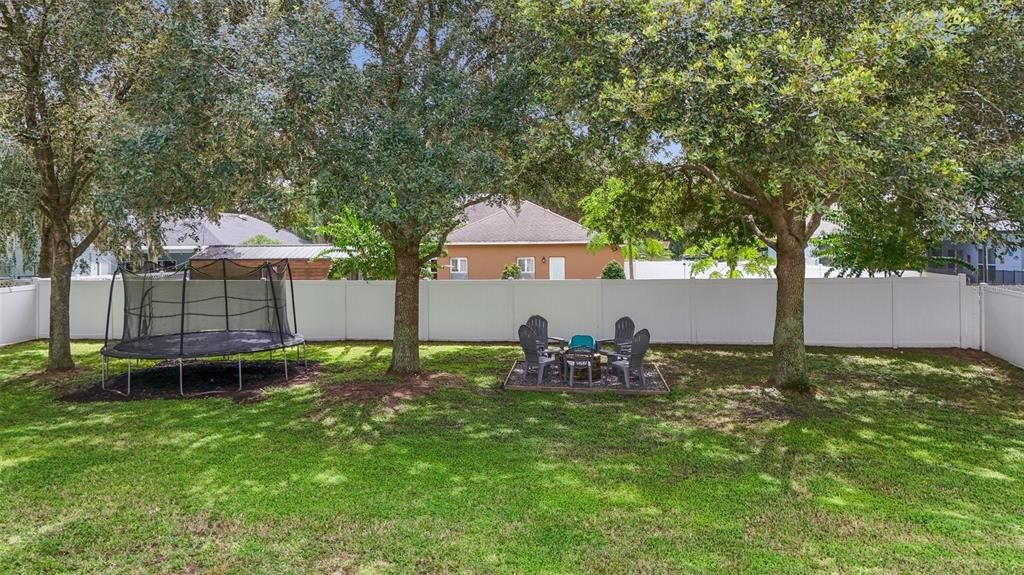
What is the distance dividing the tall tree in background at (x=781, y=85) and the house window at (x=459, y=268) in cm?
1655

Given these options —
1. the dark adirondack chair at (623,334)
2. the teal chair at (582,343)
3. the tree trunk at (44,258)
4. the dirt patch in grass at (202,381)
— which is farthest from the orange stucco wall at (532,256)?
the teal chair at (582,343)

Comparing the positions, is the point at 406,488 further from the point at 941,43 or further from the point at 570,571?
the point at 941,43

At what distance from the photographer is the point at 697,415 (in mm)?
7801

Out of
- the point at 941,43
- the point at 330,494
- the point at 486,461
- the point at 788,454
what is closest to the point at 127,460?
the point at 330,494

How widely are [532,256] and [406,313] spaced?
13068mm

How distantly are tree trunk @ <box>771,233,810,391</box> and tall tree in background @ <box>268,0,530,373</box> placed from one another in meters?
4.39

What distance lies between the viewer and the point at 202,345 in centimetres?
1031

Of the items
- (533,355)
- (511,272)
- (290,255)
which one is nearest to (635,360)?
(533,355)

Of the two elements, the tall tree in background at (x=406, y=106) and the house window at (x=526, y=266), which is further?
the house window at (x=526, y=266)

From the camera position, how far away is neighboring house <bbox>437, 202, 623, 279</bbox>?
22.8m

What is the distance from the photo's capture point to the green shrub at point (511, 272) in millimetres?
21594

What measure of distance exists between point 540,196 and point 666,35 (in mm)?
3679

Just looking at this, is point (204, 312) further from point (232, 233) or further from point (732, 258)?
point (232, 233)

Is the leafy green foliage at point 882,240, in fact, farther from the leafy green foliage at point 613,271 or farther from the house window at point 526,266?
the house window at point 526,266
